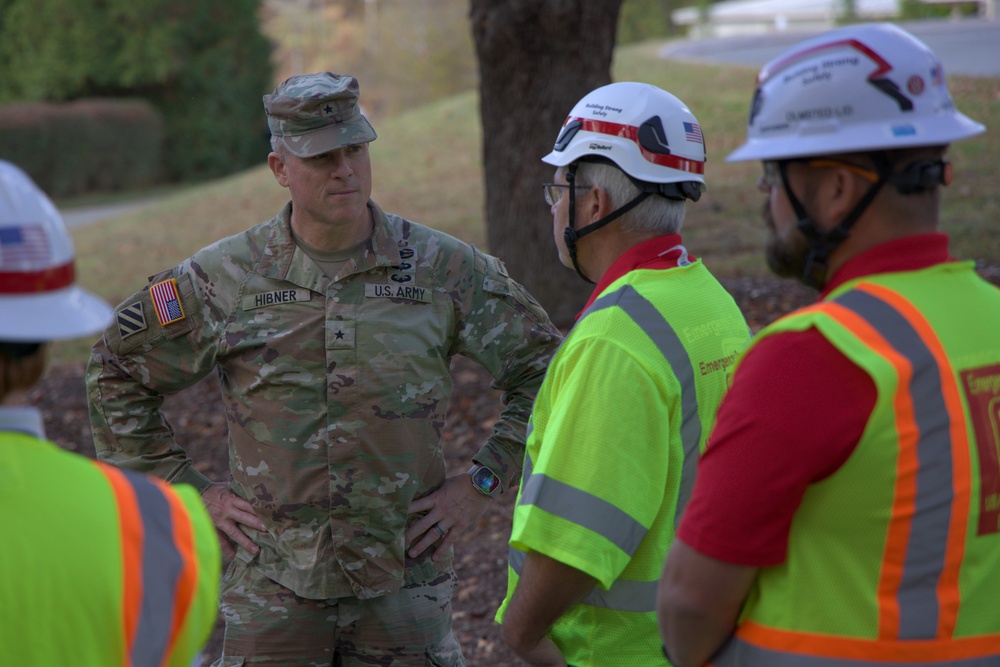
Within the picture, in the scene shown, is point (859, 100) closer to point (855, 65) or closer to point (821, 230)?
point (855, 65)

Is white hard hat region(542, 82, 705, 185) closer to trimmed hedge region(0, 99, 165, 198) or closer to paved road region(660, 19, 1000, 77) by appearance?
paved road region(660, 19, 1000, 77)

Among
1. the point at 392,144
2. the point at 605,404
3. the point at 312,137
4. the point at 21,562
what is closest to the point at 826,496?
the point at 605,404

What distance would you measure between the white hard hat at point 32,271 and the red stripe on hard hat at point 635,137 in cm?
142

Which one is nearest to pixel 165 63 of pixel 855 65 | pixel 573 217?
pixel 573 217

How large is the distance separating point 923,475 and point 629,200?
1.13 metres

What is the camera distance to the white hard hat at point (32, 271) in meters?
1.77

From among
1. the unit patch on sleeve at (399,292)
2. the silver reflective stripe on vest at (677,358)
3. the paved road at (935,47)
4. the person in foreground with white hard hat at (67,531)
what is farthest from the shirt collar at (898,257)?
the paved road at (935,47)

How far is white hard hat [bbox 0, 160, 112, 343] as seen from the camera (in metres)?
1.77

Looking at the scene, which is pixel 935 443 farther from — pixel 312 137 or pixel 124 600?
pixel 312 137

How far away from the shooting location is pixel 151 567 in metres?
1.78

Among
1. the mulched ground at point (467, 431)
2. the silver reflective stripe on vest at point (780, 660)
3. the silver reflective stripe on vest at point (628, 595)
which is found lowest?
the mulched ground at point (467, 431)

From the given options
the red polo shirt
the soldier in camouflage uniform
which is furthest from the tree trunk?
the red polo shirt

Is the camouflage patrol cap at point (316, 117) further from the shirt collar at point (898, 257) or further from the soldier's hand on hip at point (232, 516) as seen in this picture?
the shirt collar at point (898, 257)

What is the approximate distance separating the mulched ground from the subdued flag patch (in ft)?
8.37
